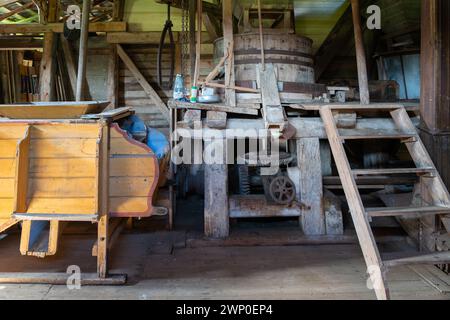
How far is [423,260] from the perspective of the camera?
2287 mm

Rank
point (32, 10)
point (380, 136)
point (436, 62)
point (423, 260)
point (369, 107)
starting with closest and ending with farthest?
point (423, 260) → point (380, 136) → point (436, 62) → point (369, 107) → point (32, 10)

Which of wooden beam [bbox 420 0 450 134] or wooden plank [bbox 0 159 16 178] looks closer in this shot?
wooden plank [bbox 0 159 16 178]

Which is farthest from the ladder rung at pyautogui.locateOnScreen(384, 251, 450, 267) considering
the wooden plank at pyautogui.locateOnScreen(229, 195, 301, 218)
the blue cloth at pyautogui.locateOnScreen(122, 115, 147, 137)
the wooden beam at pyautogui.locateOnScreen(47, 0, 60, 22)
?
the wooden beam at pyautogui.locateOnScreen(47, 0, 60, 22)

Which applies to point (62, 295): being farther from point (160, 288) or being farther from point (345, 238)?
point (345, 238)

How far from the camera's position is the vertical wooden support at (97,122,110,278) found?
2637mm

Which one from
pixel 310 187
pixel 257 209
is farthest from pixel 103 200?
pixel 310 187

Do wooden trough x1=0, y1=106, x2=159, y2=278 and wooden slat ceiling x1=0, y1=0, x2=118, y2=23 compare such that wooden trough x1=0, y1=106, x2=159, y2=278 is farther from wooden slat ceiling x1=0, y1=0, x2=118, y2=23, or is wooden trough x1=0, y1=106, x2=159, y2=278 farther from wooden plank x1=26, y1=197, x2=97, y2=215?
wooden slat ceiling x1=0, y1=0, x2=118, y2=23

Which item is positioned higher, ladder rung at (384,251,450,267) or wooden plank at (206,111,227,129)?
wooden plank at (206,111,227,129)

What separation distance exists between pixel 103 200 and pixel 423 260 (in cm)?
223

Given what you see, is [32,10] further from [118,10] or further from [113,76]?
[113,76]

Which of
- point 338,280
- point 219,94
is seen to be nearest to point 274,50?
point 219,94

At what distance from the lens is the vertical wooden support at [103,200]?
104 inches

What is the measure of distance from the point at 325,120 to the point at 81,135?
2.09 m

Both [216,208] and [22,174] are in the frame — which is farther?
[216,208]
